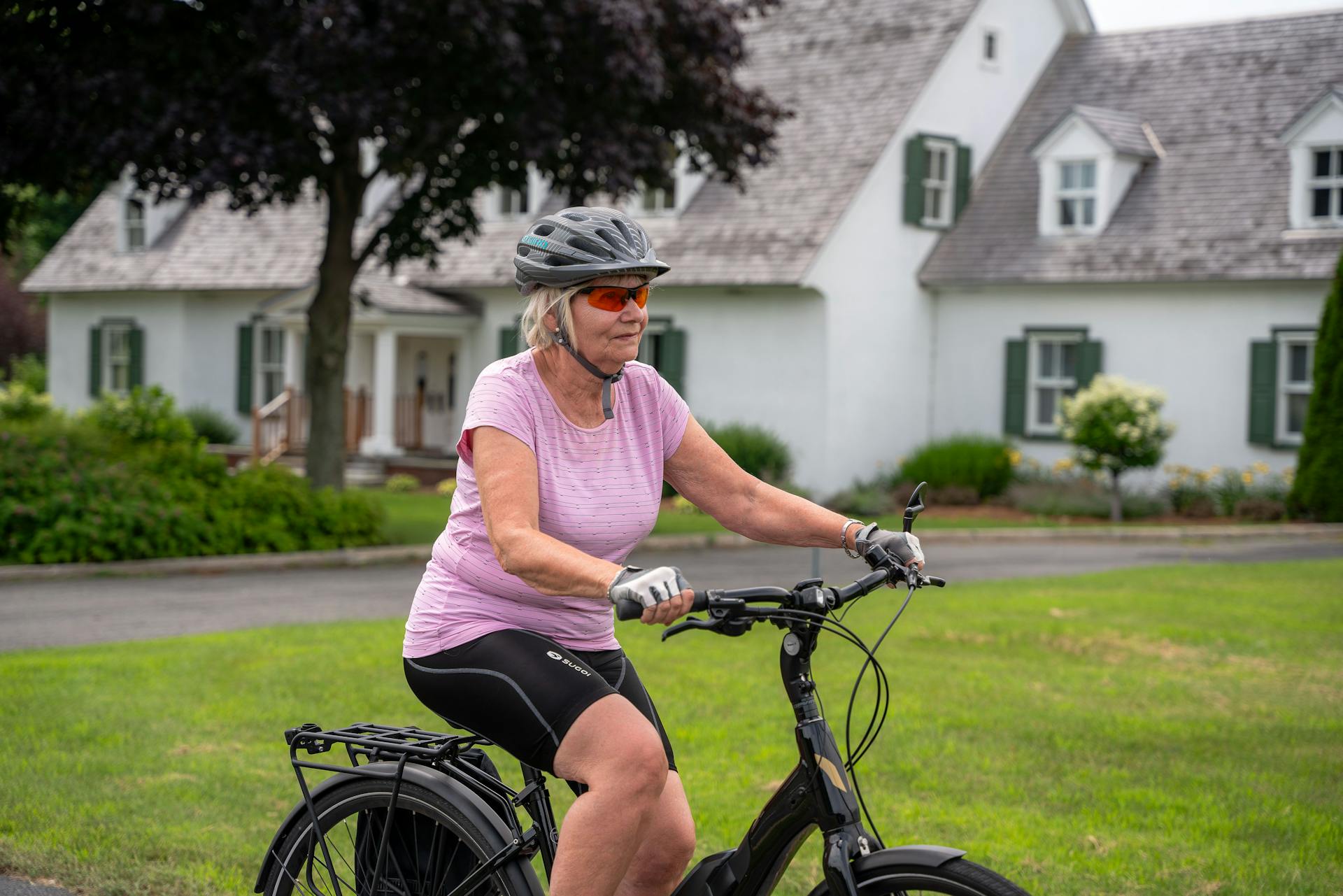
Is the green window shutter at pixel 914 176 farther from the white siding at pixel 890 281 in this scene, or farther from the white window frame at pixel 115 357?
the white window frame at pixel 115 357

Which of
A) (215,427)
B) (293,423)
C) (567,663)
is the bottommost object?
(215,427)

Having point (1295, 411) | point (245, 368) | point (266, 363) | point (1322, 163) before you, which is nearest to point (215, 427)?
point (245, 368)

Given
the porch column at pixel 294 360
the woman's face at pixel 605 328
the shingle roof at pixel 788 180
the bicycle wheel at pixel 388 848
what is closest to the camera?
the woman's face at pixel 605 328

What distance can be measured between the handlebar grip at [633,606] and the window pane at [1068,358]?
2255 cm

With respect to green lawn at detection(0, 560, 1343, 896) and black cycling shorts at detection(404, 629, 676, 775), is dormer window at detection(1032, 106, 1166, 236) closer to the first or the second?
green lawn at detection(0, 560, 1343, 896)

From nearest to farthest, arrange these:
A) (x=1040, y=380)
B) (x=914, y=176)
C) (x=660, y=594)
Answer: (x=660, y=594) → (x=1040, y=380) → (x=914, y=176)

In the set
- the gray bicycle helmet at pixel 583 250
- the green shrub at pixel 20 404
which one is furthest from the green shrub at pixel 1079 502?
the gray bicycle helmet at pixel 583 250

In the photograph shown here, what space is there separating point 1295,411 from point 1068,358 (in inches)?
136

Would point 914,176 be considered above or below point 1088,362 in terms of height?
above

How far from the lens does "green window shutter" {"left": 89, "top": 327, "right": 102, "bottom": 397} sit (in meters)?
32.8

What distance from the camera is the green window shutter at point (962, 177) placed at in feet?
85.5

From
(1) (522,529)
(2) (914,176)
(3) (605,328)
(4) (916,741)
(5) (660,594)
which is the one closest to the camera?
(5) (660,594)

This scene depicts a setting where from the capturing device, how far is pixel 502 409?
11.1 ft

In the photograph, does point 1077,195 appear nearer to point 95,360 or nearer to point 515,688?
point 95,360
